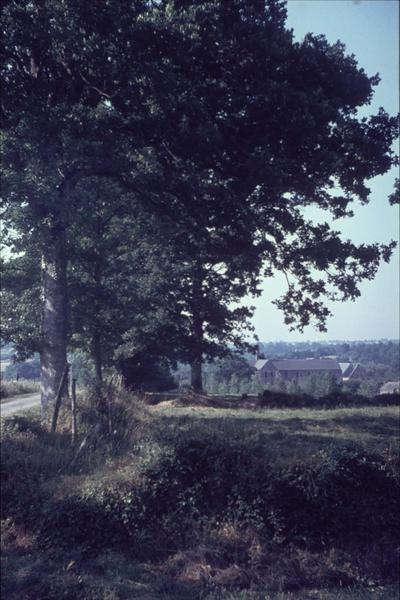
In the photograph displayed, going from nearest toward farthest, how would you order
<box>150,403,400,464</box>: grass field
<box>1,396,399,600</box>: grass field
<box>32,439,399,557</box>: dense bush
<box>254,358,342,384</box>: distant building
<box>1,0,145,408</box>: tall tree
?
<box>1,396,399,600</box>: grass field, <box>32,439,399,557</box>: dense bush, <box>150,403,400,464</box>: grass field, <box>1,0,145,408</box>: tall tree, <box>254,358,342,384</box>: distant building

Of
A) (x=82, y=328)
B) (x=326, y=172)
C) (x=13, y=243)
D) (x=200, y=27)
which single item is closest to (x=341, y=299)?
(x=326, y=172)

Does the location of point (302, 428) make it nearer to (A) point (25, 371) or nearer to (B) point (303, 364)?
(B) point (303, 364)

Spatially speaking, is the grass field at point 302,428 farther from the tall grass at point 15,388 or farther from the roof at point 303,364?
the tall grass at point 15,388

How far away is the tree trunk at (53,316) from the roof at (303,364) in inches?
821

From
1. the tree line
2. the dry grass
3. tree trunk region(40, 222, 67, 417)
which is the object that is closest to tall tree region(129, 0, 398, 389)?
the tree line

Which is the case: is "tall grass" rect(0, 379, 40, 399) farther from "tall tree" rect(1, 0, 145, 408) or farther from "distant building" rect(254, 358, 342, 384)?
"tall tree" rect(1, 0, 145, 408)

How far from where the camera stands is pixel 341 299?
15.5m

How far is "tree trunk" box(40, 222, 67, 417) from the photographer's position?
1501 centimetres

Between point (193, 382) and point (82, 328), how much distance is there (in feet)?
40.6

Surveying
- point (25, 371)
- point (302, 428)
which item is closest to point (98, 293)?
point (302, 428)

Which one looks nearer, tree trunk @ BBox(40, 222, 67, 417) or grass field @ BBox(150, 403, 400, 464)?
grass field @ BBox(150, 403, 400, 464)

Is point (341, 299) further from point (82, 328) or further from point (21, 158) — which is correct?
point (82, 328)

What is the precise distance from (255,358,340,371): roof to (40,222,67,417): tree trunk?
20.8 m

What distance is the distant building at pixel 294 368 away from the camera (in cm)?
3278
